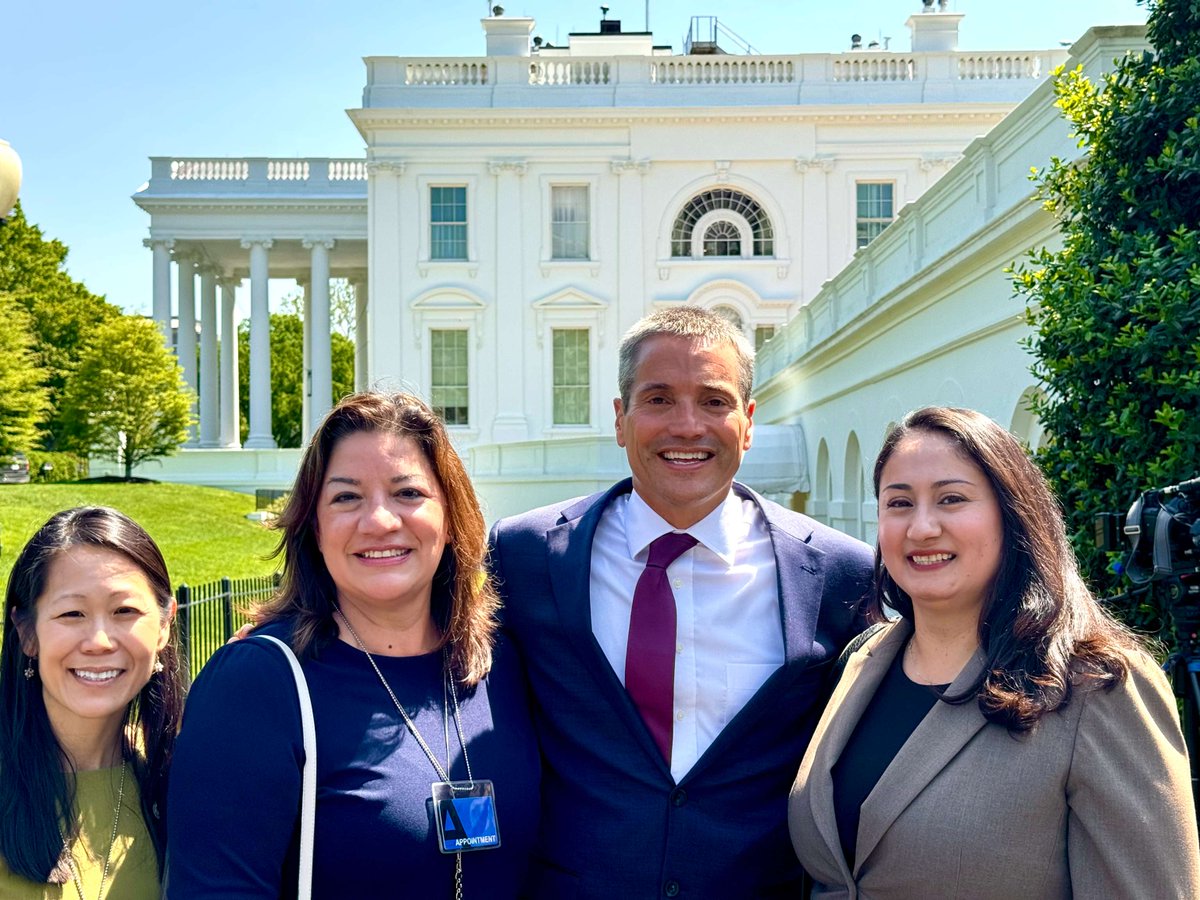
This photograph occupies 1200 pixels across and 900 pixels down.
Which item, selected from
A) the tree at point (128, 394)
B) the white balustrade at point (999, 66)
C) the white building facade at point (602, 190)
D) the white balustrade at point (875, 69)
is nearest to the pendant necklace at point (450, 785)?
the tree at point (128, 394)

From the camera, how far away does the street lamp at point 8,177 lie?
19.5ft

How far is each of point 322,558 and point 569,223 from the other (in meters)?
35.2

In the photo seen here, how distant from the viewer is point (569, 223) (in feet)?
124

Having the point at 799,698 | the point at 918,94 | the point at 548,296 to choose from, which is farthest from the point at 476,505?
the point at 918,94

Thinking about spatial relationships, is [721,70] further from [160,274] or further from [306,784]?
[306,784]

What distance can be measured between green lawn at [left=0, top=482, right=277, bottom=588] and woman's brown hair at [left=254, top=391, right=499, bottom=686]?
612 inches

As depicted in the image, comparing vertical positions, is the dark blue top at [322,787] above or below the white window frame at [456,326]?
below

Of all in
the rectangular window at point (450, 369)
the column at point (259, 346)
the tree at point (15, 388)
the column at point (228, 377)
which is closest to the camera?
the tree at point (15, 388)

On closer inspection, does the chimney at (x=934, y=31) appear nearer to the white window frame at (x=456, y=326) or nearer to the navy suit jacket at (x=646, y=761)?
the white window frame at (x=456, y=326)

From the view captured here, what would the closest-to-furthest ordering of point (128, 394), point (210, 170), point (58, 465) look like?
point (128, 394), point (58, 465), point (210, 170)

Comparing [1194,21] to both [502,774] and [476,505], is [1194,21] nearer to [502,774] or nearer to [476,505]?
[476,505]

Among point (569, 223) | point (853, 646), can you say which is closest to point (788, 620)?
point (853, 646)

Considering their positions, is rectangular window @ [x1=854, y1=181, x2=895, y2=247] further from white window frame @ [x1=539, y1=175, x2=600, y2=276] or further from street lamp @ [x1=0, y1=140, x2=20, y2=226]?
street lamp @ [x1=0, y1=140, x2=20, y2=226]

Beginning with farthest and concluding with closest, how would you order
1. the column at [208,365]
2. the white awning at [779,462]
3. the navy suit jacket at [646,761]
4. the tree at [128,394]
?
the column at [208,365] → the tree at [128,394] → the white awning at [779,462] → the navy suit jacket at [646,761]
